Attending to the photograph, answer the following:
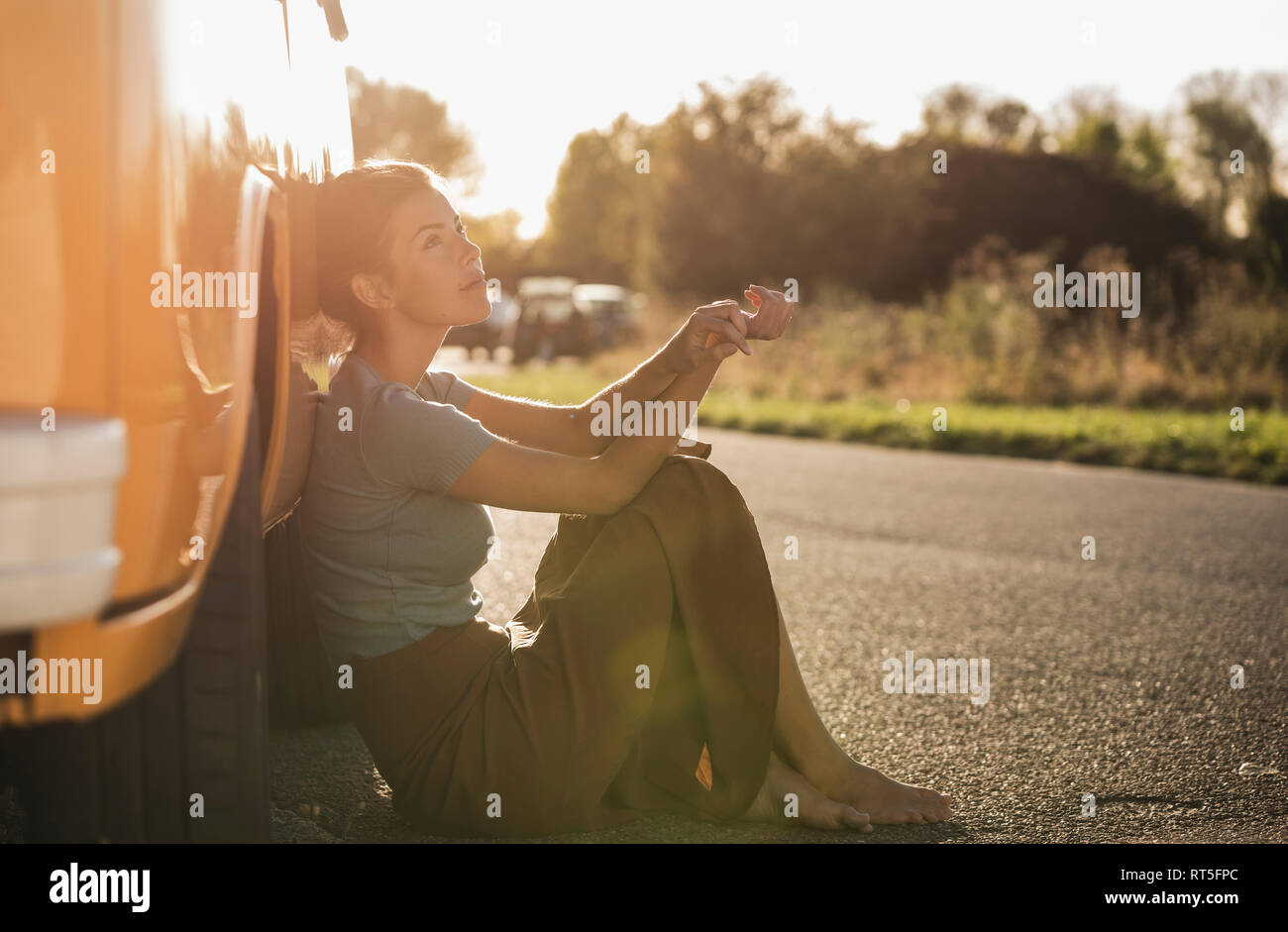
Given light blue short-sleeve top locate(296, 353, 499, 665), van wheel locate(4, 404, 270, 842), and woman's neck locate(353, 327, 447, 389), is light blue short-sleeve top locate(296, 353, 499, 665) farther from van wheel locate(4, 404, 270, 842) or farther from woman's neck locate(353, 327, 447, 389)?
van wheel locate(4, 404, 270, 842)

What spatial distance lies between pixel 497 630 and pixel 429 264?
799 millimetres

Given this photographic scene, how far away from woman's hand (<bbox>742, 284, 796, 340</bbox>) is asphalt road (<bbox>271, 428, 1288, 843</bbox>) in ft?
3.63

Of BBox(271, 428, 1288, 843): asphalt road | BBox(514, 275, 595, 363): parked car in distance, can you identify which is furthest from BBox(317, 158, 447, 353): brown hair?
BBox(514, 275, 595, 363): parked car in distance

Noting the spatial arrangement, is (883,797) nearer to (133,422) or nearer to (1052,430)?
(133,422)

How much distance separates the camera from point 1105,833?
274 cm

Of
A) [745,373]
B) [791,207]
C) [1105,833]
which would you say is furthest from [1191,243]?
[1105,833]

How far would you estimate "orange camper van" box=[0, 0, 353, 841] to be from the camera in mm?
1561

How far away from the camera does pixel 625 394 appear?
2.94 m

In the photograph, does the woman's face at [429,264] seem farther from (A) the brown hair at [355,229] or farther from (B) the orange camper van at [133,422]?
(B) the orange camper van at [133,422]

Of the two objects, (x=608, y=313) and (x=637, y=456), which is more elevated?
(x=608, y=313)

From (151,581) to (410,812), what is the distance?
115cm

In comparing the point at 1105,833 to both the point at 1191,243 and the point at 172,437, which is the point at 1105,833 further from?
the point at 1191,243

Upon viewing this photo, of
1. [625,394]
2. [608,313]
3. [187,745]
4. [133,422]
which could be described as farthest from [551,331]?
[133,422]
